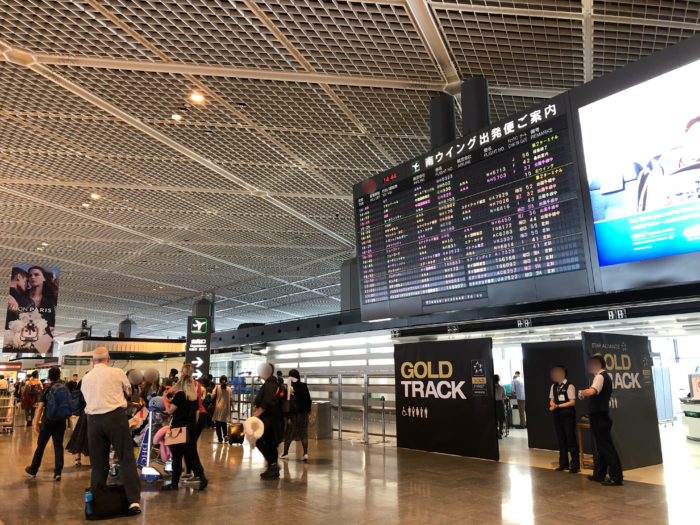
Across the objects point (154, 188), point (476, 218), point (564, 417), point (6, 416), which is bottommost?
point (6, 416)

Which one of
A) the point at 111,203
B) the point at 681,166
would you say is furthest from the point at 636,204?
the point at 111,203

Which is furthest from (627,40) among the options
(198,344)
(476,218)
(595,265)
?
(198,344)

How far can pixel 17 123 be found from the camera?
795 cm

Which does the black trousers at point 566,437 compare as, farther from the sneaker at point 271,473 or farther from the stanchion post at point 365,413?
the stanchion post at point 365,413

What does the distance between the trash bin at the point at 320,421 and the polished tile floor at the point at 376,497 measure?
11.3ft

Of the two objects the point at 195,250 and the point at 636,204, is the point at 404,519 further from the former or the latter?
the point at 195,250

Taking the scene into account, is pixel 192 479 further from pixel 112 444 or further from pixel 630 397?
pixel 630 397

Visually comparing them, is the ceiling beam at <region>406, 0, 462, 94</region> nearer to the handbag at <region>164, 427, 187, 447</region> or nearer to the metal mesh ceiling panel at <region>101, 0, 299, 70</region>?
the metal mesh ceiling panel at <region>101, 0, 299, 70</region>

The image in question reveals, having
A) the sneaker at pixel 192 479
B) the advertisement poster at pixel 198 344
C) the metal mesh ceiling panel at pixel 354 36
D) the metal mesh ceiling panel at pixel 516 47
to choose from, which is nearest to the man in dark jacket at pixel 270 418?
the sneaker at pixel 192 479

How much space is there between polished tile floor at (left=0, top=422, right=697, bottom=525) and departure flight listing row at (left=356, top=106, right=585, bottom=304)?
2.30 metres

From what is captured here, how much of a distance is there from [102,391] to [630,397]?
6.81 meters

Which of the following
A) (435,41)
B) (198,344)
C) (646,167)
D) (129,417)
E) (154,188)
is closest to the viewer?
(646,167)

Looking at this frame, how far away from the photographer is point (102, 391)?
16.2 feet

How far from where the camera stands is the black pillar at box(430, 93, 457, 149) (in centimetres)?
716
